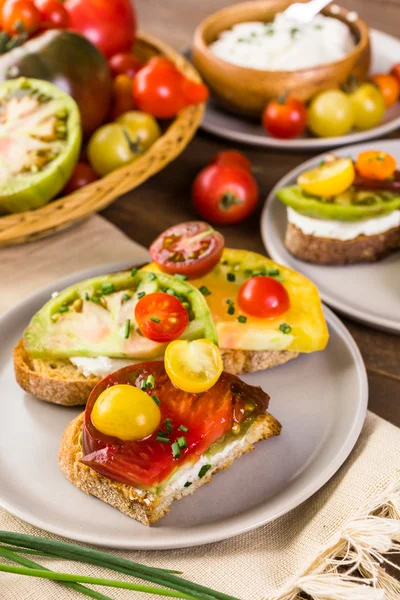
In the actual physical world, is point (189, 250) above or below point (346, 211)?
above

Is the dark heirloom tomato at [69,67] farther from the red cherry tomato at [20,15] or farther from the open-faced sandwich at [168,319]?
the open-faced sandwich at [168,319]

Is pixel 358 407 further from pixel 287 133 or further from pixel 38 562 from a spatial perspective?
pixel 287 133

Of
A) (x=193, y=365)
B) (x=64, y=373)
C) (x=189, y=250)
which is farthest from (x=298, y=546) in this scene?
(x=189, y=250)

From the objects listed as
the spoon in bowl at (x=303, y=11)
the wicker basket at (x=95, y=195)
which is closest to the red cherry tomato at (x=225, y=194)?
the wicker basket at (x=95, y=195)

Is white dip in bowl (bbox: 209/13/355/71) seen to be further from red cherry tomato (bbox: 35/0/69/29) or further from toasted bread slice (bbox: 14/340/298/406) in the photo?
toasted bread slice (bbox: 14/340/298/406)

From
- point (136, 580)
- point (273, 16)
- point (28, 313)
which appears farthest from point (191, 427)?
point (273, 16)

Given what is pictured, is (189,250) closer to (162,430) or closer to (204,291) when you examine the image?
(204,291)

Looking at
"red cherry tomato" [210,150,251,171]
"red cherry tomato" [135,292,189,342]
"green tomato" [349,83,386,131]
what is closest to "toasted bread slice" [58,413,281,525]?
"red cherry tomato" [135,292,189,342]
